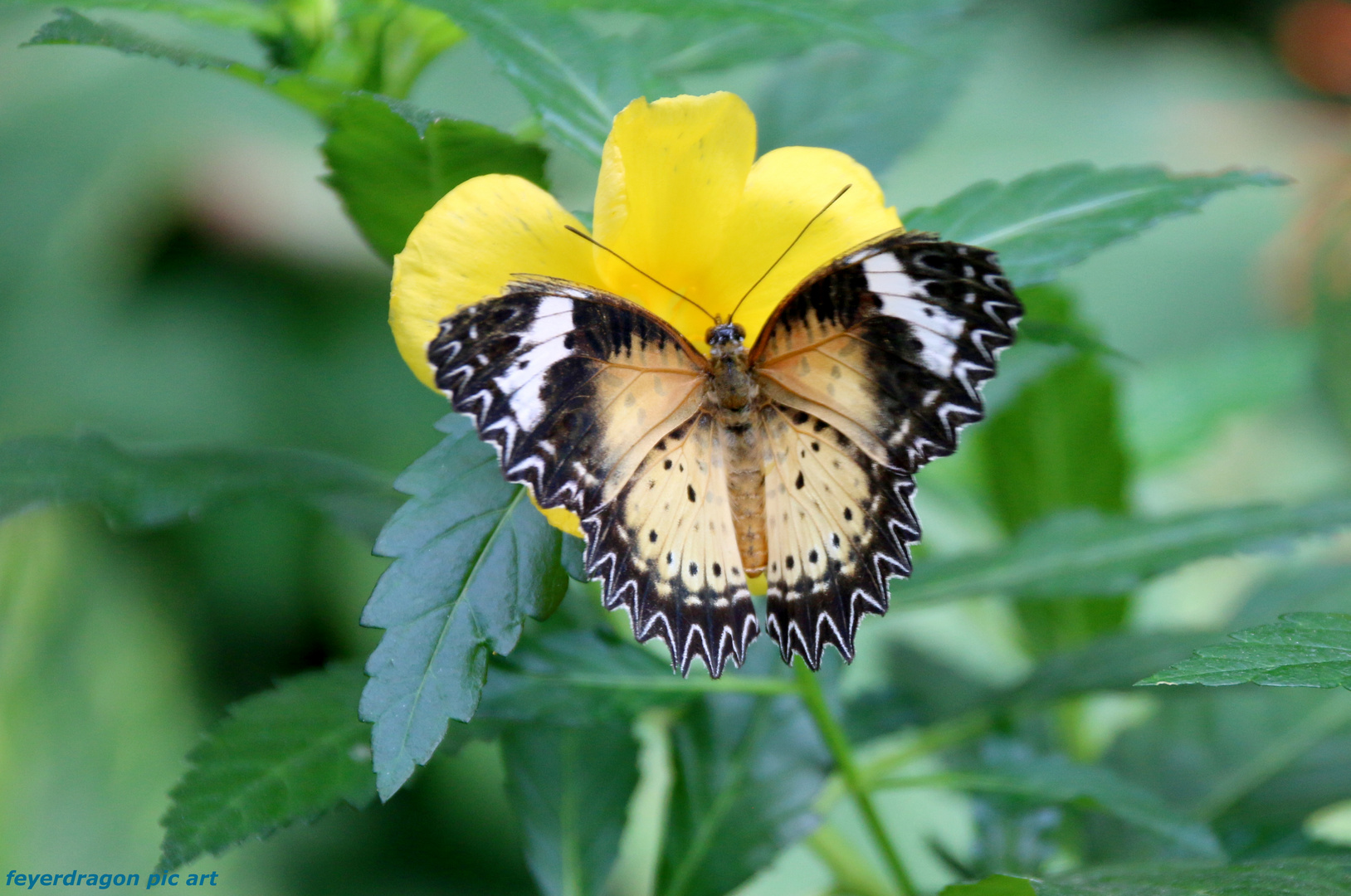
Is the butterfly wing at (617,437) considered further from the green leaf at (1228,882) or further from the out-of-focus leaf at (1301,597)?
the out-of-focus leaf at (1301,597)

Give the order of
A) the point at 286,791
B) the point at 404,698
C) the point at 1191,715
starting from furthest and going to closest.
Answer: the point at 1191,715 → the point at 286,791 → the point at 404,698

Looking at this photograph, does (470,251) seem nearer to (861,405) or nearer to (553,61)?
Result: (553,61)

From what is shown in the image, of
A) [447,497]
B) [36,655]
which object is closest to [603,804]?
[447,497]

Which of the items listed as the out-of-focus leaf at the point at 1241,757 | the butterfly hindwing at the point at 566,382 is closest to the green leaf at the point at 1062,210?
the butterfly hindwing at the point at 566,382

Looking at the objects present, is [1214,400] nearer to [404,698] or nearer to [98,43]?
[404,698]

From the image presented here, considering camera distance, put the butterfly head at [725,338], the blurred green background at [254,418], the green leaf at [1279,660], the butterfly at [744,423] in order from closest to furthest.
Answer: the green leaf at [1279,660] → the butterfly at [744,423] → the butterfly head at [725,338] → the blurred green background at [254,418]

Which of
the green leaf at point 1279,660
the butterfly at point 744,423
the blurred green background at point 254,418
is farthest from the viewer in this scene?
the blurred green background at point 254,418

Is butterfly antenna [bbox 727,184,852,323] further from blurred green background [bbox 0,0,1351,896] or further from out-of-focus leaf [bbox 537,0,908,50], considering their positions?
blurred green background [bbox 0,0,1351,896]
